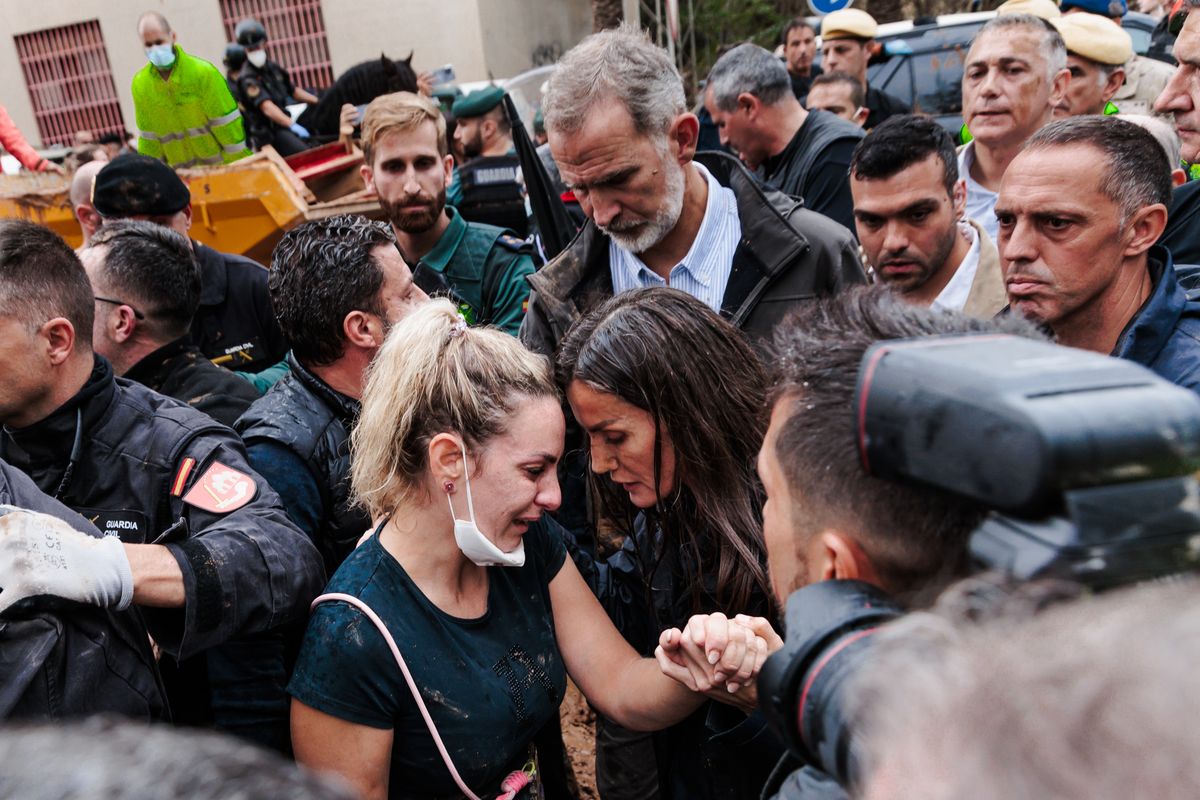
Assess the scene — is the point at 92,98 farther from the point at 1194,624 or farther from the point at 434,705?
the point at 1194,624

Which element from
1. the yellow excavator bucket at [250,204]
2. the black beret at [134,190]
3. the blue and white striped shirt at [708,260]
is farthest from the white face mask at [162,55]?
the blue and white striped shirt at [708,260]

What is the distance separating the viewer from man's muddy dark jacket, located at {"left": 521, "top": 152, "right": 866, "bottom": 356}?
3.11m

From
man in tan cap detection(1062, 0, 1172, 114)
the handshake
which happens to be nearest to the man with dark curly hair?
the handshake

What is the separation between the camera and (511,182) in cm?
600

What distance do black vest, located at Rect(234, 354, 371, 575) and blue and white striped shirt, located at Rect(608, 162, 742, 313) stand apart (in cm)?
114

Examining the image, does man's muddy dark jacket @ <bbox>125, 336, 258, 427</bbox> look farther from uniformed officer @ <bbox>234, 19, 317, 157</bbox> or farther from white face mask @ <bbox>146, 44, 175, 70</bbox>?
uniformed officer @ <bbox>234, 19, 317, 157</bbox>

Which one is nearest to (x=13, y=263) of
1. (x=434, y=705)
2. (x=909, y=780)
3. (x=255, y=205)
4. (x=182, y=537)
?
(x=182, y=537)

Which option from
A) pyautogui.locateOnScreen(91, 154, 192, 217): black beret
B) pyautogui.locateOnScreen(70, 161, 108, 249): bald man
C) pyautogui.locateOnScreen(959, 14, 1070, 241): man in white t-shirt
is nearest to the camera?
pyautogui.locateOnScreen(959, 14, 1070, 241): man in white t-shirt

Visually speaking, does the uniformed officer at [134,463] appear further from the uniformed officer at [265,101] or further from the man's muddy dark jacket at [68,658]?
the uniformed officer at [265,101]

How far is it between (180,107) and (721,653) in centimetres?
807

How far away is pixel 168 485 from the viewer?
2.23 m

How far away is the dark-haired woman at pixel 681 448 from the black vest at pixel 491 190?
3828 mm

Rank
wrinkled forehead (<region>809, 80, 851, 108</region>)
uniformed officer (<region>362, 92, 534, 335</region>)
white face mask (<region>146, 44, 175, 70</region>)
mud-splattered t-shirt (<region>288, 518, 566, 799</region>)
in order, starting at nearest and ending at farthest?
mud-splattered t-shirt (<region>288, 518, 566, 799</region>), uniformed officer (<region>362, 92, 534, 335</region>), wrinkled forehead (<region>809, 80, 851, 108</region>), white face mask (<region>146, 44, 175, 70</region>)

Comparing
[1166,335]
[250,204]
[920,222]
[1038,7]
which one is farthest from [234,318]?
[1038,7]
